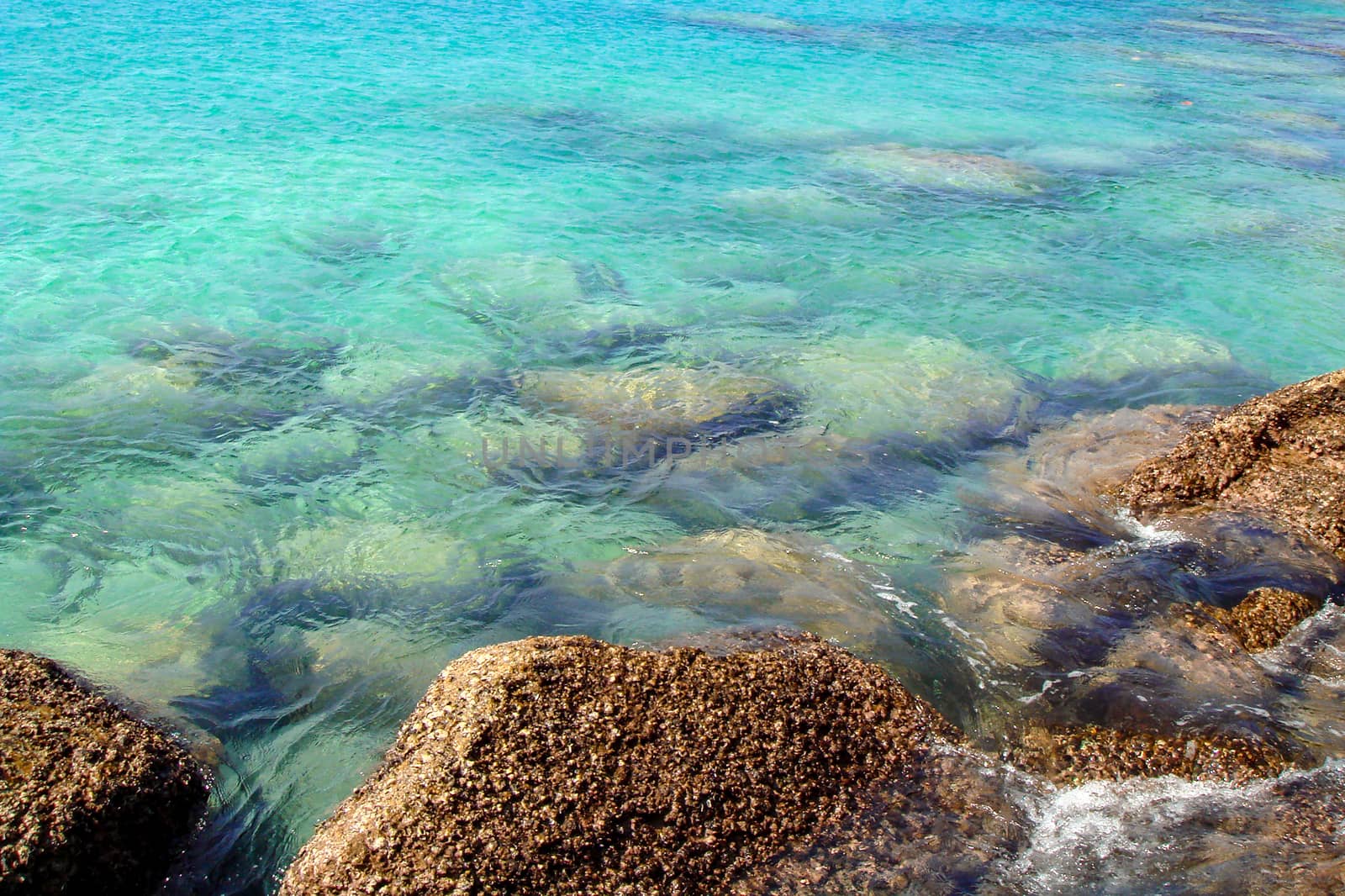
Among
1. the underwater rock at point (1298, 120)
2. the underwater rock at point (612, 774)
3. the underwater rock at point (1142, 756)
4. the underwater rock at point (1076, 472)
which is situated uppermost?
the underwater rock at point (1298, 120)

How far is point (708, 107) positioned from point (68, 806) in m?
17.7

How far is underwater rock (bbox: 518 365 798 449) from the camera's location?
808 cm

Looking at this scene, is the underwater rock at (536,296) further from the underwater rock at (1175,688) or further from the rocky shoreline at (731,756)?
the underwater rock at (1175,688)

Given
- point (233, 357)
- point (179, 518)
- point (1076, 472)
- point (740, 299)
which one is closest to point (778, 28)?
point (740, 299)

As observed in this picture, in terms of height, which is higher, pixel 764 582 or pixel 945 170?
pixel 945 170

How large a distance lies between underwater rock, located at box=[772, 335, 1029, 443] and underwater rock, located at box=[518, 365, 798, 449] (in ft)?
1.38

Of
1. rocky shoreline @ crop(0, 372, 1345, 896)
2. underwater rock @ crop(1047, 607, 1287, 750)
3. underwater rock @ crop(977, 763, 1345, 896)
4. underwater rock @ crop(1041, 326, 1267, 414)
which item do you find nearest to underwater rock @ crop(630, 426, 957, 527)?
rocky shoreline @ crop(0, 372, 1345, 896)

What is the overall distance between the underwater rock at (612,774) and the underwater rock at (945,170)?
12389 millimetres

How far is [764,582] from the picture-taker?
242 inches

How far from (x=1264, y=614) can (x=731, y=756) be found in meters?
3.66

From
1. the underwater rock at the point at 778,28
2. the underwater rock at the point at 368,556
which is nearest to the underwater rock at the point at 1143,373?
the underwater rock at the point at 368,556

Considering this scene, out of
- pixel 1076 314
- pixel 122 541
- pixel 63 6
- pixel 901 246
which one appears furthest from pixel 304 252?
pixel 63 6

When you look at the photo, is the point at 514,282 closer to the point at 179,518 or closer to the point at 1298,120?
the point at 179,518

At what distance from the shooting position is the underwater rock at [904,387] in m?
8.55
